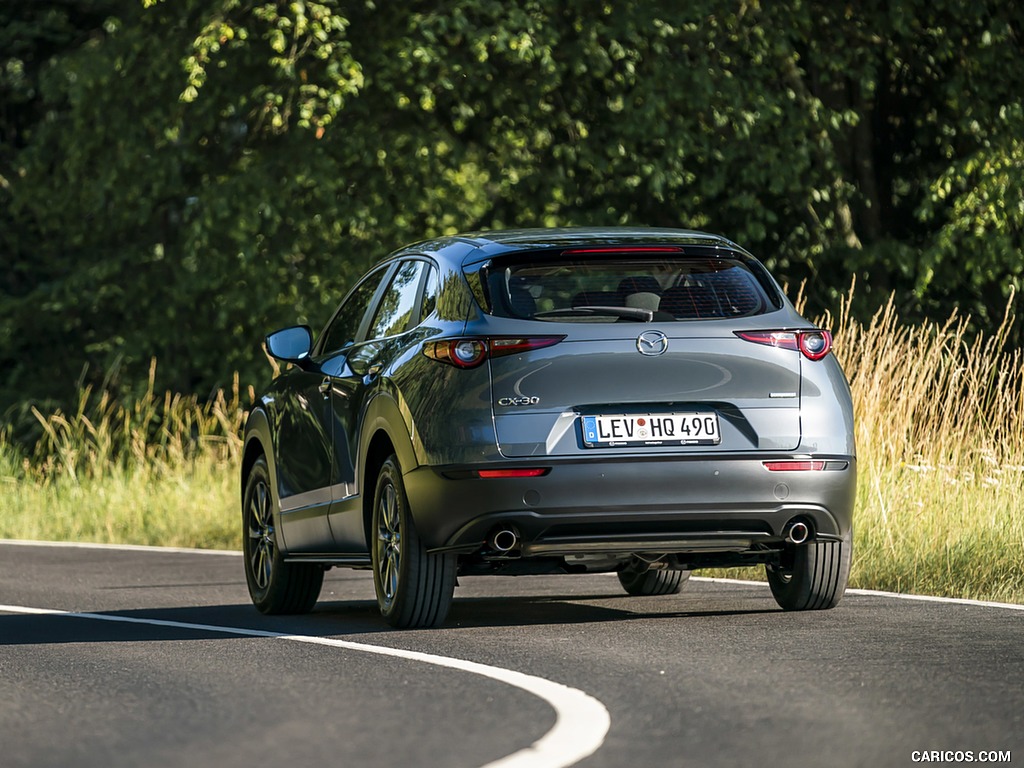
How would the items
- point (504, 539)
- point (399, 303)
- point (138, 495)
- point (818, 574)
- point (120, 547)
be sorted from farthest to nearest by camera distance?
point (138, 495) → point (120, 547) → point (399, 303) → point (818, 574) → point (504, 539)

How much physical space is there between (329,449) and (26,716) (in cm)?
347

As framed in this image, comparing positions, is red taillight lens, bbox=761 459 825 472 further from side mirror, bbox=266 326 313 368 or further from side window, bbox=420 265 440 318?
side mirror, bbox=266 326 313 368

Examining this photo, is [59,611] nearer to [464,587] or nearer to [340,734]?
[464,587]

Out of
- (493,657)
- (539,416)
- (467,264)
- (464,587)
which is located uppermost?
(467,264)

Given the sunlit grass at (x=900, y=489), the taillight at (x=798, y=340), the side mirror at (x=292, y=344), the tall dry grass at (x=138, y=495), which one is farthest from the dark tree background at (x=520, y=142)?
the taillight at (x=798, y=340)

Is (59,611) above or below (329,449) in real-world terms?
below

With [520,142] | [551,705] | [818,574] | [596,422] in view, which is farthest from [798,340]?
[520,142]

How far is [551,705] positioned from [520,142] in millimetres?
16744

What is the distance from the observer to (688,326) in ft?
29.6

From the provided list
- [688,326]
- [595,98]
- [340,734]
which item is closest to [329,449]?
[688,326]

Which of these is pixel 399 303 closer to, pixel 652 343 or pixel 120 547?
pixel 652 343

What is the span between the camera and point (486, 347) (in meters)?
8.87

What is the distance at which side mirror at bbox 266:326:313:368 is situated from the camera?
1072cm

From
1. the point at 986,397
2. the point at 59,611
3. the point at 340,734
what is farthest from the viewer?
the point at 986,397
